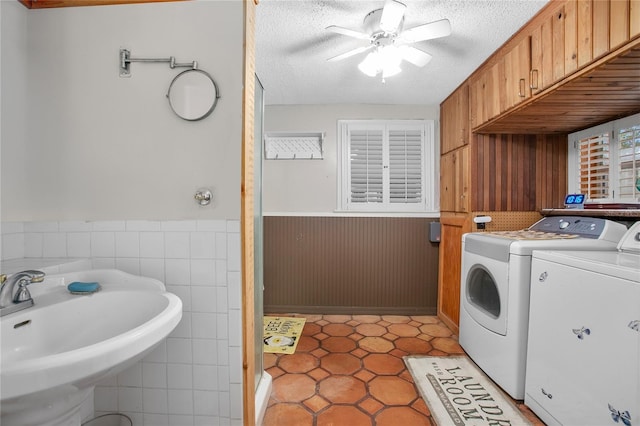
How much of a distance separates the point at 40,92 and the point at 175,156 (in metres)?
0.68

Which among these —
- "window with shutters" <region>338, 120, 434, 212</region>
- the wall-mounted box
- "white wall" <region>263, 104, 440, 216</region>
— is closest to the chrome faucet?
"white wall" <region>263, 104, 440, 216</region>

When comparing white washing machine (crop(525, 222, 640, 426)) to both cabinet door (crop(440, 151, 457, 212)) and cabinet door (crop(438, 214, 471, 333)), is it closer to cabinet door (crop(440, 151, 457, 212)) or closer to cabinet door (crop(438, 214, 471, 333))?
cabinet door (crop(438, 214, 471, 333))

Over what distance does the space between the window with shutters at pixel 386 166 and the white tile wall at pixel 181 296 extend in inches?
75.8

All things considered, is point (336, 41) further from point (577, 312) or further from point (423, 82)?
point (577, 312)

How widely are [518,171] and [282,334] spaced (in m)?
2.41

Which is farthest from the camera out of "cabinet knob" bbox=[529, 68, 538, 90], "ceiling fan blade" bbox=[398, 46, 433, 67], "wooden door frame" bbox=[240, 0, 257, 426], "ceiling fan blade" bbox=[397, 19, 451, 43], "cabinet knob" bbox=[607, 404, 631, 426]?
"ceiling fan blade" bbox=[398, 46, 433, 67]

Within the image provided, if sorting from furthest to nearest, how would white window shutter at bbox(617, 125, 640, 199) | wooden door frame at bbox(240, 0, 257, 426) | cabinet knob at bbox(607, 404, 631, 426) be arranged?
1. white window shutter at bbox(617, 125, 640, 199)
2. wooden door frame at bbox(240, 0, 257, 426)
3. cabinet knob at bbox(607, 404, 631, 426)

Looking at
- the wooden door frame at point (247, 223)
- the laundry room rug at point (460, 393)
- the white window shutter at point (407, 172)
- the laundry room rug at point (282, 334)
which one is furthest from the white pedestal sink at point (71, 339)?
the white window shutter at point (407, 172)

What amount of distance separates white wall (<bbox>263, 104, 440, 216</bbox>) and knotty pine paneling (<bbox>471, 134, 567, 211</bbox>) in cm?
92

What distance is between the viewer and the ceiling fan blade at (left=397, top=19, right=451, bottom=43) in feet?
4.79

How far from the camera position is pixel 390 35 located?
1.65 m

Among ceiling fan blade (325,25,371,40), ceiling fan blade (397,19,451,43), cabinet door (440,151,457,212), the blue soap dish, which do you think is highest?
ceiling fan blade (325,25,371,40)

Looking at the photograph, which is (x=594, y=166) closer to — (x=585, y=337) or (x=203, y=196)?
(x=585, y=337)

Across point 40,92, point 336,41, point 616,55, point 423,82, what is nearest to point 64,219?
point 40,92
